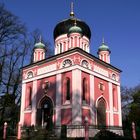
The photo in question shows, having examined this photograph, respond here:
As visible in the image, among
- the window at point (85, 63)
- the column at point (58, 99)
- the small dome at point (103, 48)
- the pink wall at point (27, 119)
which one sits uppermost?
the small dome at point (103, 48)

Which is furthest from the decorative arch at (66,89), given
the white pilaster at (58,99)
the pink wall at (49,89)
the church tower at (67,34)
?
the church tower at (67,34)

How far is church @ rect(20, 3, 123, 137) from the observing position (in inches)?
882

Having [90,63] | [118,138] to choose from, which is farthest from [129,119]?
[118,138]

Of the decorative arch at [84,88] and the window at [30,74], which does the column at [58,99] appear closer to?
the decorative arch at [84,88]

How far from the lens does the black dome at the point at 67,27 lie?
27453 mm

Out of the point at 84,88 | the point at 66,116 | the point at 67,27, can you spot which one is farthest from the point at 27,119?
the point at 67,27

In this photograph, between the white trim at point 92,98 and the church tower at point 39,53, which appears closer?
the white trim at point 92,98

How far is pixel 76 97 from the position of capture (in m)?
21.9

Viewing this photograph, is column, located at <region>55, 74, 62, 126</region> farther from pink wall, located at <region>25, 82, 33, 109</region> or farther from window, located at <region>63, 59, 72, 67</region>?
pink wall, located at <region>25, 82, 33, 109</region>

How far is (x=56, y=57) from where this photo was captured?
80.8 ft

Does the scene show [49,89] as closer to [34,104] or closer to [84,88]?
[34,104]

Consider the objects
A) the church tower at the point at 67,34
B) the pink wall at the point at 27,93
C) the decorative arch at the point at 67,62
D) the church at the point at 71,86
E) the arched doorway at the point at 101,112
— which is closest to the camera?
the church at the point at 71,86

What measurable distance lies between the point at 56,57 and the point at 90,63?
10.8ft

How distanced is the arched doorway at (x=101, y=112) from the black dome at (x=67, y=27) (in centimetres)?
772
